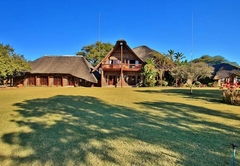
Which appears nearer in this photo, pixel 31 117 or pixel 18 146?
pixel 18 146

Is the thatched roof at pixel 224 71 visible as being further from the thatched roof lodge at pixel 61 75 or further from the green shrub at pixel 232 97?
the green shrub at pixel 232 97

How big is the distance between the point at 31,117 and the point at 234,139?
6.60 meters

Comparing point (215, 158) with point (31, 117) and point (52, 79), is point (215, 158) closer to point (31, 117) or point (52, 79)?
point (31, 117)

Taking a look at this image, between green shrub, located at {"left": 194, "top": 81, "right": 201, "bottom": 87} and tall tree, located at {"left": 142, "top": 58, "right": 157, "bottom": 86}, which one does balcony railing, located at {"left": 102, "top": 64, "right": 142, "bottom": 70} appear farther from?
green shrub, located at {"left": 194, "top": 81, "right": 201, "bottom": 87}

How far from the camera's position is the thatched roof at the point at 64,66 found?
28.2 m

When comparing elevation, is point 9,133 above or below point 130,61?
below

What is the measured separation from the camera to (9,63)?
77.8 feet

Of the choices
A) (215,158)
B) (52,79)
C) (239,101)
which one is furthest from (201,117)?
(52,79)

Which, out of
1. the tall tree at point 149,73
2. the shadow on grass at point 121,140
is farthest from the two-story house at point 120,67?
the shadow on grass at point 121,140

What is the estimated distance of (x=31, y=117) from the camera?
647 cm

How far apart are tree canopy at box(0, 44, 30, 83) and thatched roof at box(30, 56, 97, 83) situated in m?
2.60

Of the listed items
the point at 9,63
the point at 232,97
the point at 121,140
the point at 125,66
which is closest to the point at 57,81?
the point at 9,63

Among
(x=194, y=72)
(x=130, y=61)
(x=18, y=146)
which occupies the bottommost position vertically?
(x=18, y=146)

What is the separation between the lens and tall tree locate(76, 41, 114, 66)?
4100 centimetres
